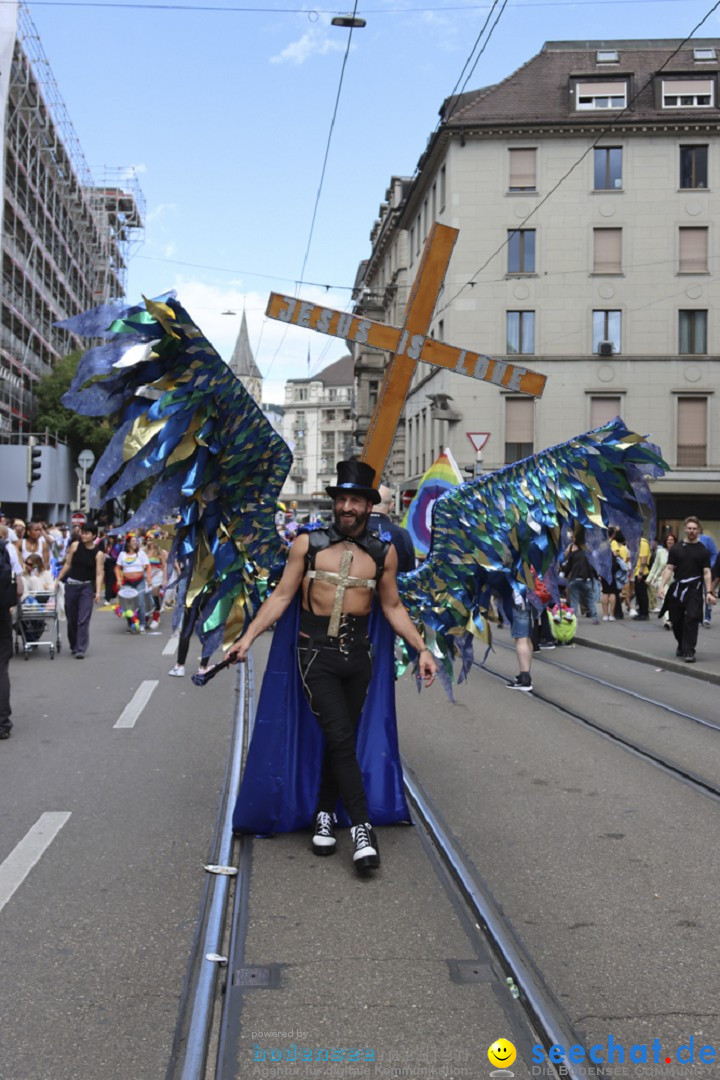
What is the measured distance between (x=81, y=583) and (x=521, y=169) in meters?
27.9

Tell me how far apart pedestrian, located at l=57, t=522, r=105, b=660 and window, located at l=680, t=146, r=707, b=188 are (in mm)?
29098

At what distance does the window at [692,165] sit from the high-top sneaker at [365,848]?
118 feet

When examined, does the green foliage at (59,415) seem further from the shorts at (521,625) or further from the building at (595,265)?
the shorts at (521,625)

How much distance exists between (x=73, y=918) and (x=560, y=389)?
113ft

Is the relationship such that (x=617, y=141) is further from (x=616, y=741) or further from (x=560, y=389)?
(x=616, y=741)

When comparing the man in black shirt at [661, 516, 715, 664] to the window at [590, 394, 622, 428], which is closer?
the man in black shirt at [661, 516, 715, 664]

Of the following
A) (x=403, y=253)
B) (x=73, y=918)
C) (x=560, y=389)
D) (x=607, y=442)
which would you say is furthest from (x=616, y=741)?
(x=403, y=253)

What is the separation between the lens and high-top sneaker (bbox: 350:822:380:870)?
490 centimetres

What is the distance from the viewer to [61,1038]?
333cm

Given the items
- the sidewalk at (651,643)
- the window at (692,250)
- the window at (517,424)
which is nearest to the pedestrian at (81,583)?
the sidewalk at (651,643)

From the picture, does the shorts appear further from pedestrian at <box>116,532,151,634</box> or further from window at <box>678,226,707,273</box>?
window at <box>678,226,707,273</box>

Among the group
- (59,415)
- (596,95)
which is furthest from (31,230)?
(596,95)

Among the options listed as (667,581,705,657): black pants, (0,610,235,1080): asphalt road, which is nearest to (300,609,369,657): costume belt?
(0,610,235,1080): asphalt road

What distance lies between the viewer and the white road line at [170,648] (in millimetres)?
14547
